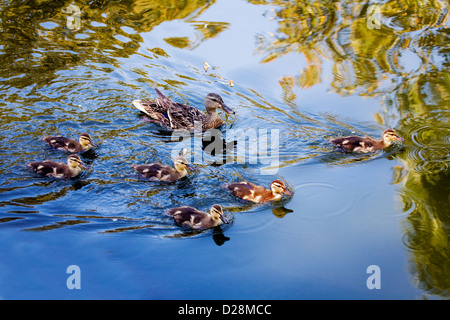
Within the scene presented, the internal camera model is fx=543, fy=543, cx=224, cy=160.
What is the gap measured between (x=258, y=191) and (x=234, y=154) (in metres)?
0.97

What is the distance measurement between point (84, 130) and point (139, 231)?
7.22 ft

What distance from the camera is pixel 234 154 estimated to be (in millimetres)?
5957

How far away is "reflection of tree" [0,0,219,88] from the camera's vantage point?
24.2 ft

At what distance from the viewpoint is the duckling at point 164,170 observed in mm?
5383

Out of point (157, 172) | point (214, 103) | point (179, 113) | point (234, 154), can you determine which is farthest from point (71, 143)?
point (214, 103)

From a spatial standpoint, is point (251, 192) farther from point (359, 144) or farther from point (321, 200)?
point (359, 144)

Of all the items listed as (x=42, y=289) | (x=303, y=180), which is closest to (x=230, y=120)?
(x=303, y=180)

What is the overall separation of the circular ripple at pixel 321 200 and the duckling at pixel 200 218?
0.71m

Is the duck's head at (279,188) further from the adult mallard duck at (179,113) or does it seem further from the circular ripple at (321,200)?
the adult mallard duck at (179,113)

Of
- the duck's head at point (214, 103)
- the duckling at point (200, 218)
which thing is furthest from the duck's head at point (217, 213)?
the duck's head at point (214, 103)

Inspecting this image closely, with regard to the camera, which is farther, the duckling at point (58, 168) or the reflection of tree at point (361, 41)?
the reflection of tree at point (361, 41)

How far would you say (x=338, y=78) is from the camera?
7.10 m

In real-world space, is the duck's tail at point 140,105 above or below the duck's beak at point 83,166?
above
